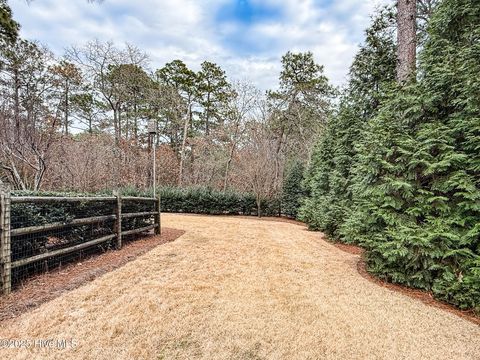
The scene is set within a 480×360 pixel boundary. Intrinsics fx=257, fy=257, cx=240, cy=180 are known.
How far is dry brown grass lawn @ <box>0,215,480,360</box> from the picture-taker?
196 cm

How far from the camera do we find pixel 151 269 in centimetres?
380

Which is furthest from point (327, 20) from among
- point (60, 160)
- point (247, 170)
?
point (60, 160)

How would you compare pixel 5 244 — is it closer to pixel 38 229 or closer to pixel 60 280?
pixel 38 229

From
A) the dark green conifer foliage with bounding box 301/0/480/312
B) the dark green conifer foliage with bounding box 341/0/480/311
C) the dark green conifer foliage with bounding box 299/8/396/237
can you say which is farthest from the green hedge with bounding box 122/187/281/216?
the dark green conifer foliage with bounding box 341/0/480/311

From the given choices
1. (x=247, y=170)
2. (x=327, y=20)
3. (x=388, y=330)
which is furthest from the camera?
(x=247, y=170)

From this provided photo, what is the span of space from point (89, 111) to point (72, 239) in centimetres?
1510

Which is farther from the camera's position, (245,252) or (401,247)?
(245,252)

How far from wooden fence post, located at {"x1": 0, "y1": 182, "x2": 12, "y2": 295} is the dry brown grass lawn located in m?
0.55

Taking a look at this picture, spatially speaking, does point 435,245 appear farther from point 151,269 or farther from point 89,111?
point 89,111

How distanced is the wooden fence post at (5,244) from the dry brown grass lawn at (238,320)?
0.55 meters

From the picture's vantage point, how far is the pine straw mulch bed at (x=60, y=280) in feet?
8.07

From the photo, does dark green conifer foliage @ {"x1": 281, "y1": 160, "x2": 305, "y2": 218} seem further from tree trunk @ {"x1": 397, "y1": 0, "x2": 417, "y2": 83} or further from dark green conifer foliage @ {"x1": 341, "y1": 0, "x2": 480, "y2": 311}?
dark green conifer foliage @ {"x1": 341, "y1": 0, "x2": 480, "y2": 311}

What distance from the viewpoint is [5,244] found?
8.61 ft

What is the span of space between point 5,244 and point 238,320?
248 cm
